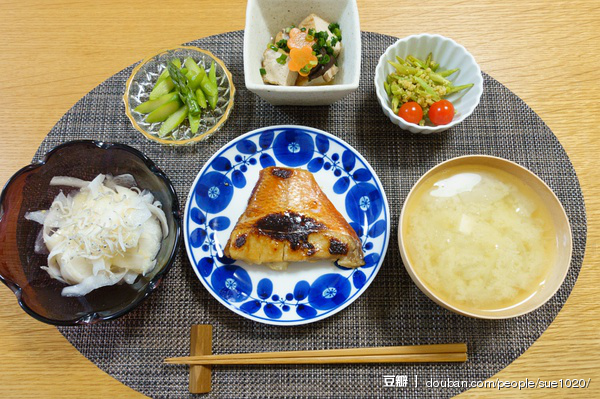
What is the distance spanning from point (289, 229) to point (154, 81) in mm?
1062

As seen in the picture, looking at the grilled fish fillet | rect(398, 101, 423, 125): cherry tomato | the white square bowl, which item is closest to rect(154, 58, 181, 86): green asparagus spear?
the white square bowl

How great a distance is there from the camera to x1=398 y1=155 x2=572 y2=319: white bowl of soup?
1.69m

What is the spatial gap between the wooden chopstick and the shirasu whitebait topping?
0.48 metres

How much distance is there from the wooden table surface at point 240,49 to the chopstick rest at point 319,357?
2.82 feet

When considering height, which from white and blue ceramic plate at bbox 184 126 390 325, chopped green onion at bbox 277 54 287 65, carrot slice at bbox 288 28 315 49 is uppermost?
carrot slice at bbox 288 28 315 49

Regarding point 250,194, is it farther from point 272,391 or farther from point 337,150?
point 272,391

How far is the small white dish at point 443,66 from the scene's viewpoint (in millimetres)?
1942

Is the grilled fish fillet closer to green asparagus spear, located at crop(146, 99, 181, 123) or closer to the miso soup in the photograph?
the miso soup

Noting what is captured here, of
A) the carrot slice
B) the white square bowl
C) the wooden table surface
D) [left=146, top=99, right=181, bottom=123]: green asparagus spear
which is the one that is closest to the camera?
the white square bowl

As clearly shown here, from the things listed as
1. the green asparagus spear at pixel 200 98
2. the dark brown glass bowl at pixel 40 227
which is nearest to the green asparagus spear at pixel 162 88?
the green asparagus spear at pixel 200 98

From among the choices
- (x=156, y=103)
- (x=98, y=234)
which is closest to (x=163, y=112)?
(x=156, y=103)

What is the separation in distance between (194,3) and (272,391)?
2044 mm

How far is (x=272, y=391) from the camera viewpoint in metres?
1.87

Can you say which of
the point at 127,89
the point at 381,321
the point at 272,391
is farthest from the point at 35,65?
the point at 381,321
